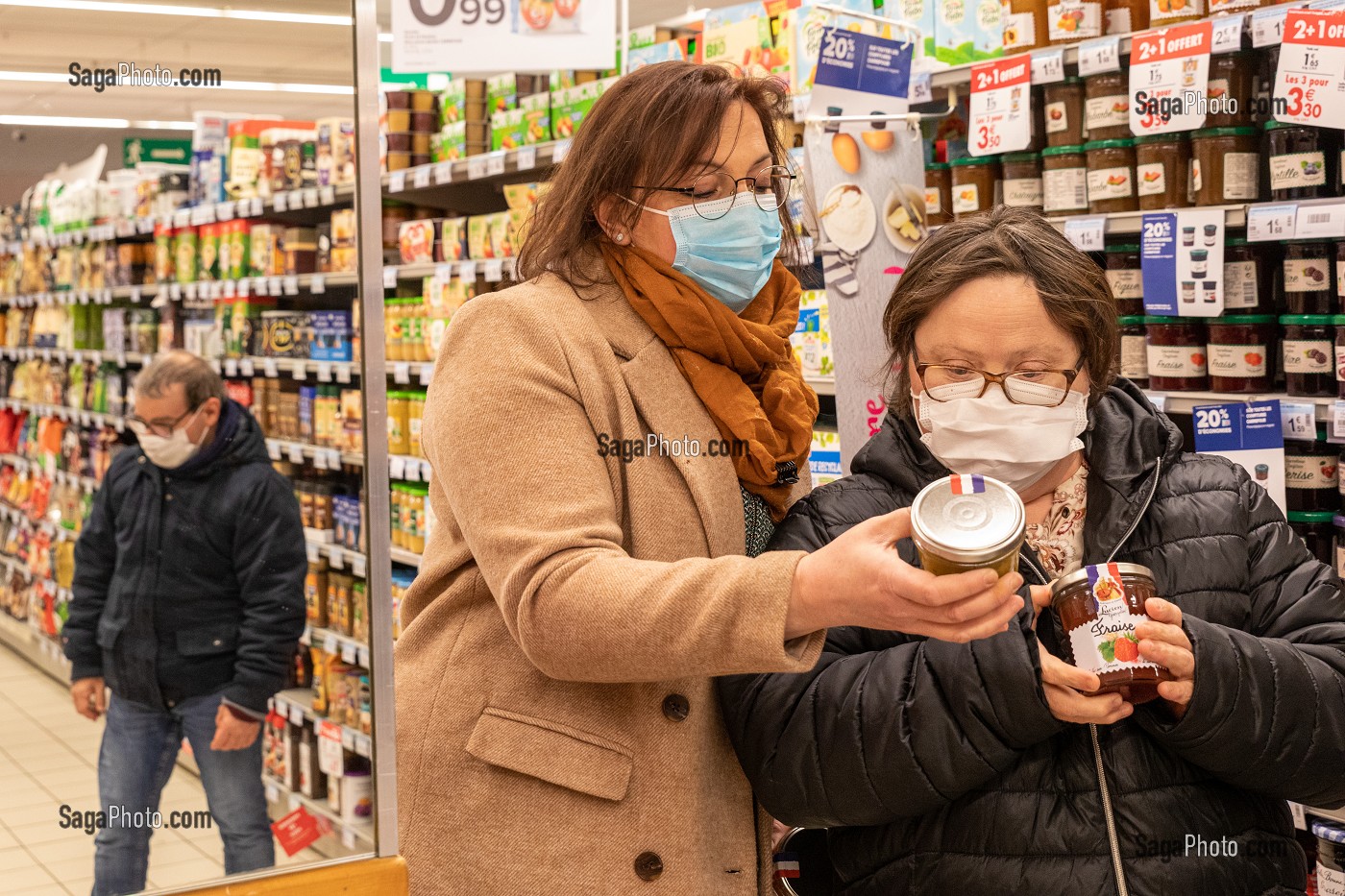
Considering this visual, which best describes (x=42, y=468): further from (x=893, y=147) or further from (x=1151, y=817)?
(x=893, y=147)

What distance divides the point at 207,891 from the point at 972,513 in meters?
0.76

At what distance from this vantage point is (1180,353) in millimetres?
3154

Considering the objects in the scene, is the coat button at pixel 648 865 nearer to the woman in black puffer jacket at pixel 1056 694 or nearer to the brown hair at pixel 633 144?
the woman in black puffer jacket at pixel 1056 694

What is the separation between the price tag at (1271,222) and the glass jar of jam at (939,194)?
2.98 feet

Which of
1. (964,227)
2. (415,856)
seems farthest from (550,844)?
(964,227)

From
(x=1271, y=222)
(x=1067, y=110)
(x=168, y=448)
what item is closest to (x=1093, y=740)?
(x=168, y=448)


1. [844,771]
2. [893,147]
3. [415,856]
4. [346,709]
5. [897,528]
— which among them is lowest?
[415,856]

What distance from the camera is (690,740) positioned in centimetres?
157

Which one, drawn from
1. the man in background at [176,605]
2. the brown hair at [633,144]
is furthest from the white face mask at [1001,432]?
the man in background at [176,605]

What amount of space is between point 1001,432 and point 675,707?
1.68 ft

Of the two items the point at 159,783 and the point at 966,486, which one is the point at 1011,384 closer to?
the point at 966,486

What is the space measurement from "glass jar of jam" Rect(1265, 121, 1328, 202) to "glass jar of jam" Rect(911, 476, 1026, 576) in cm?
204

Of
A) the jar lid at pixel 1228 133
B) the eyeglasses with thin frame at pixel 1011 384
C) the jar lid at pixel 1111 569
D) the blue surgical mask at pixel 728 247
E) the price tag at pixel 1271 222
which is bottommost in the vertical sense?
the jar lid at pixel 1111 569

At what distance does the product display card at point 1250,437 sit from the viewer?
2.81 m
